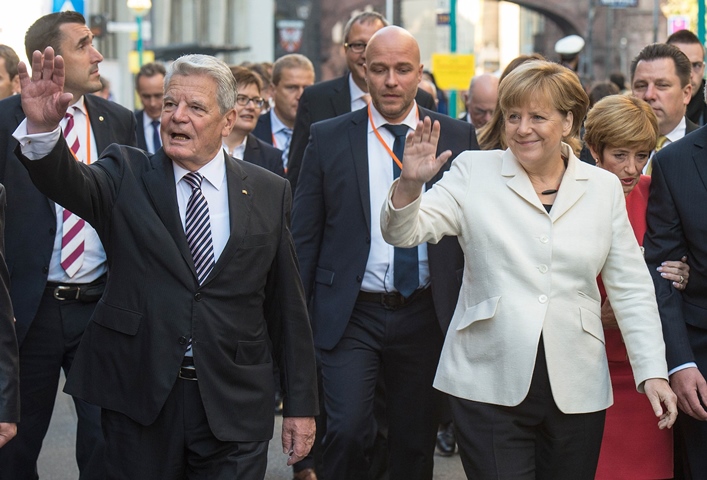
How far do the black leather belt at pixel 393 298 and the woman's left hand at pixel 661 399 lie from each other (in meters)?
1.57

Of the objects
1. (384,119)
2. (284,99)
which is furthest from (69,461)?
(284,99)

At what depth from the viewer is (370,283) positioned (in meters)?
5.91

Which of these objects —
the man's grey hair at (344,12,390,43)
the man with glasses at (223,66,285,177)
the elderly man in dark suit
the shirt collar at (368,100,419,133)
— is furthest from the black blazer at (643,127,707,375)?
the man with glasses at (223,66,285,177)

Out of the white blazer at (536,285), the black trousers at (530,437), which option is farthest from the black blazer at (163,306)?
the black trousers at (530,437)

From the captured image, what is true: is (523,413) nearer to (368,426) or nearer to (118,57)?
(368,426)

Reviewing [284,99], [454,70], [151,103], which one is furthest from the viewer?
[454,70]

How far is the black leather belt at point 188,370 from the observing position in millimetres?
4523

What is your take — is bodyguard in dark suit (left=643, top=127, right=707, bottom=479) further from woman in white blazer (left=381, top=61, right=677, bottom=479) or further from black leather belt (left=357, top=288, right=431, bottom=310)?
black leather belt (left=357, top=288, right=431, bottom=310)

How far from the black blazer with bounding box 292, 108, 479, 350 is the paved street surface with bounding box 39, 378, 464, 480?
193 centimetres

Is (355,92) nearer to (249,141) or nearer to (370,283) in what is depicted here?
(249,141)

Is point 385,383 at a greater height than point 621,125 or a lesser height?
lesser

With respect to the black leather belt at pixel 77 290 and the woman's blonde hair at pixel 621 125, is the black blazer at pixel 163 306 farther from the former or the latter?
the woman's blonde hair at pixel 621 125

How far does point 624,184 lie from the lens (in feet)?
18.0

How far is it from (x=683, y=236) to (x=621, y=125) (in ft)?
2.09
